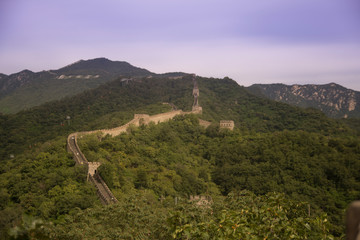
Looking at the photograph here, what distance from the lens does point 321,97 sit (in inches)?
5128

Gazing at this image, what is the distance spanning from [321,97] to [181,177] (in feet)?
378

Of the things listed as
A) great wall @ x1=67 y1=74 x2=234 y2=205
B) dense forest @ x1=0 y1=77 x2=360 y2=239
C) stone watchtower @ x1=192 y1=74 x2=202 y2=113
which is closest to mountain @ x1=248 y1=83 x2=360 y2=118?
stone watchtower @ x1=192 y1=74 x2=202 y2=113

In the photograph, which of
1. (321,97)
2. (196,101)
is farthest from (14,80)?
(321,97)

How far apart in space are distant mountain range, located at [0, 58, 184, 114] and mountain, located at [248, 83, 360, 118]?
46371 millimetres

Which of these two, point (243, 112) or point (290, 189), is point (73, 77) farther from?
point (290, 189)

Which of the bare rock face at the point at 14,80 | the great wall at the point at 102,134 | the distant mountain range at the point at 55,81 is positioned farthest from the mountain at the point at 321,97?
the bare rock face at the point at 14,80

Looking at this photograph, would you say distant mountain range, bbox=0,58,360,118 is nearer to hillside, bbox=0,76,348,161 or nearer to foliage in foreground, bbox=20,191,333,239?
hillside, bbox=0,76,348,161

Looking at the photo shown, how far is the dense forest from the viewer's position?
31.6 feet

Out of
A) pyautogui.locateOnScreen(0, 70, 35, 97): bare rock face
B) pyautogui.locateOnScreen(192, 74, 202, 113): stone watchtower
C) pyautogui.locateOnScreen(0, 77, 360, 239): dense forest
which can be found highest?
pyautogui.locateOnScreen(0, 70, 35, 97): bare rock face

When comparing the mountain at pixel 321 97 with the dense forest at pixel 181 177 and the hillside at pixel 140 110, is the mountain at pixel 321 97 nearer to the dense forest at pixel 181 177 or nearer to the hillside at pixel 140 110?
the hillside at pixel 140 110

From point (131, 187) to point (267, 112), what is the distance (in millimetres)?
52276

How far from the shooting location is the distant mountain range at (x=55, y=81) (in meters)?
118

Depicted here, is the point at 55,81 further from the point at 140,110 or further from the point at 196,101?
the point at 140,110

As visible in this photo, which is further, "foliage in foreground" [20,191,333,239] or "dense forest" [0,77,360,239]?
"dense forest" [0,77,360,239]
